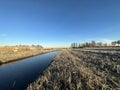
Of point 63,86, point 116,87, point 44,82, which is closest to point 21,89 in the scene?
point 44,82

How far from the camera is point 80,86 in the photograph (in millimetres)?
8250

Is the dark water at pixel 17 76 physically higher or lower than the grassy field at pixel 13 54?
lower

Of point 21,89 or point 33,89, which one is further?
point 21,89

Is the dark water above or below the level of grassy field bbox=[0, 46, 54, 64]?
below

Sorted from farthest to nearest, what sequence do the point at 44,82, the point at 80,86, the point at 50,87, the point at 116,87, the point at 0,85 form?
1. the point at 0,85
2. the point at 44,82
3. the point at 50,87
4. the point at 80,86
5. the point at 116,87

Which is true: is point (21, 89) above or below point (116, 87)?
below

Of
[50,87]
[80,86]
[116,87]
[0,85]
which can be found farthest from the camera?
[0,85]

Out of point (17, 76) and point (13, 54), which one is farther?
point (13, 54)

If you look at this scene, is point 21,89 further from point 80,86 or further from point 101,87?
point 101,87

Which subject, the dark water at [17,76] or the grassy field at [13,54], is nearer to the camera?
the dark water at [17,76]

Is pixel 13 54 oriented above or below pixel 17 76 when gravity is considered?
above

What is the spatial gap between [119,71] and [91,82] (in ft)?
15.3

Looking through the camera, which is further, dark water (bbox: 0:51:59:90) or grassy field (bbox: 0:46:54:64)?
grassy field (bbox: 0:46:54:64)

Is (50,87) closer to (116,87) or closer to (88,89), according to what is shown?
(88,89)
